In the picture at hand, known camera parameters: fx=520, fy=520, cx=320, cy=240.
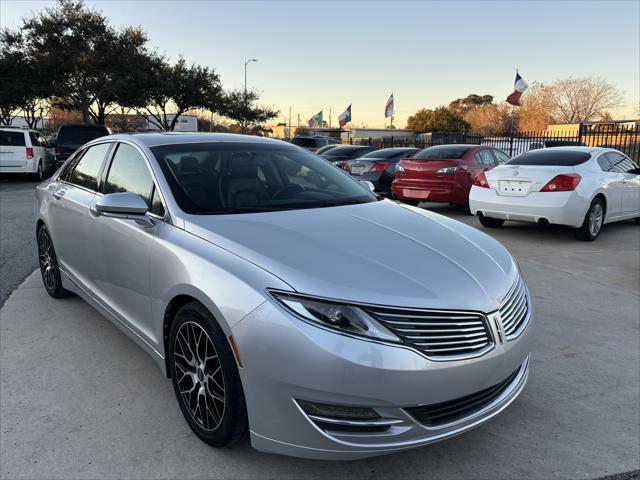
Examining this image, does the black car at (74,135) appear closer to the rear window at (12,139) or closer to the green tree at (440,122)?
the rear window at (12,139)

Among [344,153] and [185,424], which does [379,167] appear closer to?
[344,153]

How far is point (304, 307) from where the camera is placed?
2.09 metres

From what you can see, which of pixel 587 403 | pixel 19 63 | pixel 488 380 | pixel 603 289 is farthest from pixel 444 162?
pixel 19 63

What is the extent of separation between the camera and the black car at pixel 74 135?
1831cm

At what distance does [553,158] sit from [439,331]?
271 inches

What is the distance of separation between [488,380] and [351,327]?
0.70 m

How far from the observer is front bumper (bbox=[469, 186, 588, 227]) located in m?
7.40

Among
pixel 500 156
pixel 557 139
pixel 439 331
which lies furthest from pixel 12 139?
pixel 557 139

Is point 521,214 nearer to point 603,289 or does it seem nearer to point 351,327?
point 603,289

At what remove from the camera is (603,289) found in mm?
5438

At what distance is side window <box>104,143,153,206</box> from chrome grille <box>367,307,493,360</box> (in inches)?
68.8

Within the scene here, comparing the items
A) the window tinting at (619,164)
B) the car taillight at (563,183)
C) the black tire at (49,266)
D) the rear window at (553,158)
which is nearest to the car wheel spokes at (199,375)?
the black tire at (49,266)

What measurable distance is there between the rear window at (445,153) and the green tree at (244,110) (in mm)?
29795

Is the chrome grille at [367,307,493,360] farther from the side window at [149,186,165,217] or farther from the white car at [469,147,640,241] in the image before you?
Result: the white car at [469,147,640,241]
